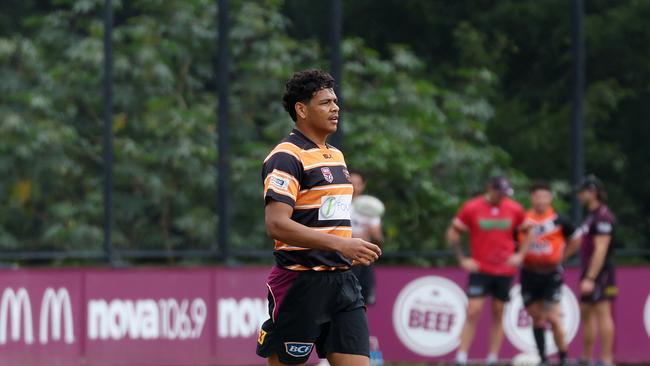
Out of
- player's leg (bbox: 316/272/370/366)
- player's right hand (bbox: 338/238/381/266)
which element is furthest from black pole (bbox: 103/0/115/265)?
player's right hand (bbox: 338/238/381/266)

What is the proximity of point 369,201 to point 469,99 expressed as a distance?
3.99m

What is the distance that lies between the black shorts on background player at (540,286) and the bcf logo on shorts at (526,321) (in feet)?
2.54

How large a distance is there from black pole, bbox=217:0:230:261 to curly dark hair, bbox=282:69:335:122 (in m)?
8.31

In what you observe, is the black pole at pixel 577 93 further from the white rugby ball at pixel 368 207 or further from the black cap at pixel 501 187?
the white rugby ball at pixel 368 207

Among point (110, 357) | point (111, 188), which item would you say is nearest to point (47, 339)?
point (110, 357)

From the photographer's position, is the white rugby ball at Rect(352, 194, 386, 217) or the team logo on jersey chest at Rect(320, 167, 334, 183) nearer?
the team logo on jersey chest at Rect(320, 167, 334, 183)

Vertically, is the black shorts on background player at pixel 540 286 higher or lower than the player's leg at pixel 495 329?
higher

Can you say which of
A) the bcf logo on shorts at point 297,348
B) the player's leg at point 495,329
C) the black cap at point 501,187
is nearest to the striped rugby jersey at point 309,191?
the bcf logo on shorts at point 297,348

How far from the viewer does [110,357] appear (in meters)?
14.3

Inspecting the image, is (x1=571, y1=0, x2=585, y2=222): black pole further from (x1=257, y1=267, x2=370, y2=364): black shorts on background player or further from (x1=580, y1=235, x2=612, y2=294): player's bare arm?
(x1=257, y1=267, x2=370, y2=364): black shorts on background player

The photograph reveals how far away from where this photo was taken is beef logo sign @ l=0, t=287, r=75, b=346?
1371cm

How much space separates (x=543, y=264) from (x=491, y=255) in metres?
0.50

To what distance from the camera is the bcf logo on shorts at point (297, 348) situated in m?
7.47

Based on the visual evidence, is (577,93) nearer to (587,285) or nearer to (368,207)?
(587,285)
